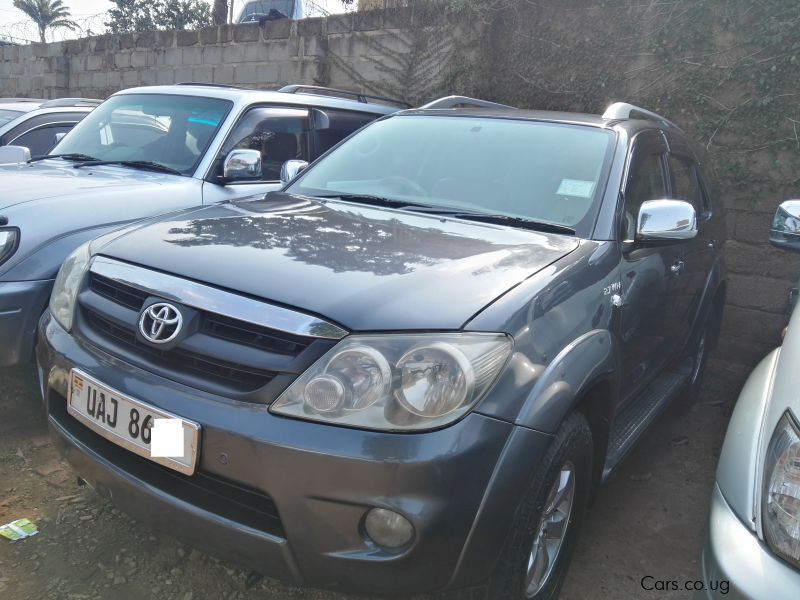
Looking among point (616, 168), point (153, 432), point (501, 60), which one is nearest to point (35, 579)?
point (153, 432)

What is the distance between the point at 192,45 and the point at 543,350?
8.53m

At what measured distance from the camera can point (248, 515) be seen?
5.57 feet

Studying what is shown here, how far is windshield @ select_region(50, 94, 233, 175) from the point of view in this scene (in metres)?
4.01

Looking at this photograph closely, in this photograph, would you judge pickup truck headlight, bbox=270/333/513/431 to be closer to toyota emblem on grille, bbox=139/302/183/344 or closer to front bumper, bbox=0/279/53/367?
toyota emblem on grille, bbox=139/302/183/344

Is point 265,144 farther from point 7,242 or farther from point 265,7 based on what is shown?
point 265,7

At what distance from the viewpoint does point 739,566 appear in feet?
4.62

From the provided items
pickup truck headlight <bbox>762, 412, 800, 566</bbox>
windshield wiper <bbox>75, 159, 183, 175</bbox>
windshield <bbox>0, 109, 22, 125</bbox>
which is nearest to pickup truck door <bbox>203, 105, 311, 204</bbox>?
windshield wiper <bbox>75, 159, 183, 175</bbox>

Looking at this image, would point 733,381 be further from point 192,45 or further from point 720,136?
point 192,45

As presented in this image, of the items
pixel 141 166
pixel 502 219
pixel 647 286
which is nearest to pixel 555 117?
pixel 502 219

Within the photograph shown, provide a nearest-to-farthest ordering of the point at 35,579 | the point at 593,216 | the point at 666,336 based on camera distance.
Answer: the point at 35,579
the point at 593,216
the point at 666,336

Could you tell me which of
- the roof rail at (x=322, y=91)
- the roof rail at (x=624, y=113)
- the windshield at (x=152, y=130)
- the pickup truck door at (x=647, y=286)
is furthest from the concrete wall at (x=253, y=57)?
the pickup truck door at (x=647, y=286)

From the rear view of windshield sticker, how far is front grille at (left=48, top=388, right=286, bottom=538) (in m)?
1.67

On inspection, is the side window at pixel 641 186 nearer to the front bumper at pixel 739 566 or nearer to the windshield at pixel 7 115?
the front bumper at pixel 739 566

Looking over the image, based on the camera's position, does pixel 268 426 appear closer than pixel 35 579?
Yes
